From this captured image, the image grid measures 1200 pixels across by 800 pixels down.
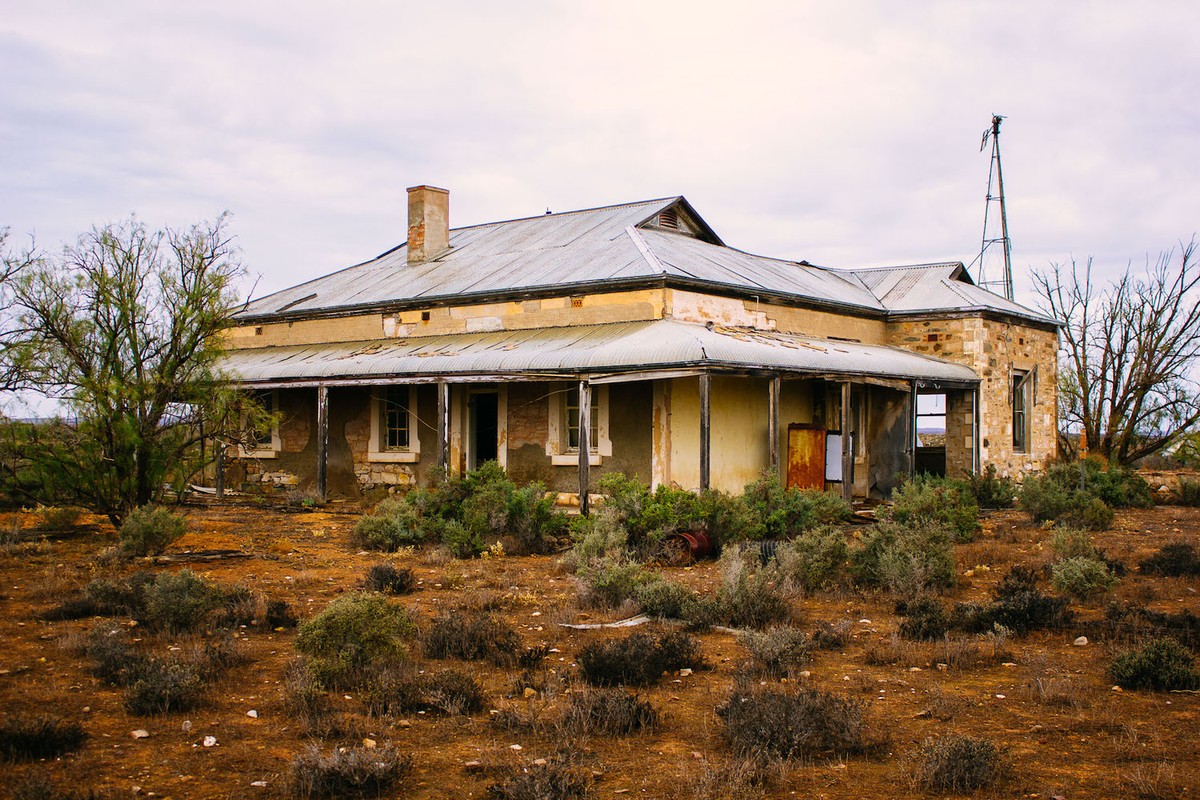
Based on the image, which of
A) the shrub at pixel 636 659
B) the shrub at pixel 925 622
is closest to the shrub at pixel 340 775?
the shrub at pixel 636 659

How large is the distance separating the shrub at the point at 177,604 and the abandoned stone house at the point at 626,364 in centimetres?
693

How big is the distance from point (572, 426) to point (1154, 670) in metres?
11.4

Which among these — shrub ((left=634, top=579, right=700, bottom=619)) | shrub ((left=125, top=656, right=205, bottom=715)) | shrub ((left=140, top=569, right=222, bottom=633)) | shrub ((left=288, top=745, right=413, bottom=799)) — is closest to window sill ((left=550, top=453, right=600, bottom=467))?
shrub ((left=634, top=579, right=700, bottom=619))

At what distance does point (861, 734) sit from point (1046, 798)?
966 millimetres

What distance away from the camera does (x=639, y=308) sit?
16.6 metres

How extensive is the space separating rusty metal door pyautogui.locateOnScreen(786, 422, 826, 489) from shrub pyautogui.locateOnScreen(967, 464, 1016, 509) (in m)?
3.39

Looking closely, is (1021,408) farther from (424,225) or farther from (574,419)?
(424,225)

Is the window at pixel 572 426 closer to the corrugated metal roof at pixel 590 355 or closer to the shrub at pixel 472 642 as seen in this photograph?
the corrugated metal roof at pixel 590 355

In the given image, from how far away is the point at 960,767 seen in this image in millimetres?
4684

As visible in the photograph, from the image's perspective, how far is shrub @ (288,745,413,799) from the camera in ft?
14.9

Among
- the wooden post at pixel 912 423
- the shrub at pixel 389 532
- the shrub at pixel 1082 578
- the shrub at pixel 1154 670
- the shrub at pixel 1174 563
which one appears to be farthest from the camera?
the wooden post at pixel 912 423

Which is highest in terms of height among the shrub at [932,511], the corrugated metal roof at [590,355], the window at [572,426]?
the corrugated metal roof at [590,355]

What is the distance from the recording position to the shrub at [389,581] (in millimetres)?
9719

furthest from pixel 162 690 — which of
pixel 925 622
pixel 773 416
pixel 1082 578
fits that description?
pixel 773 416
